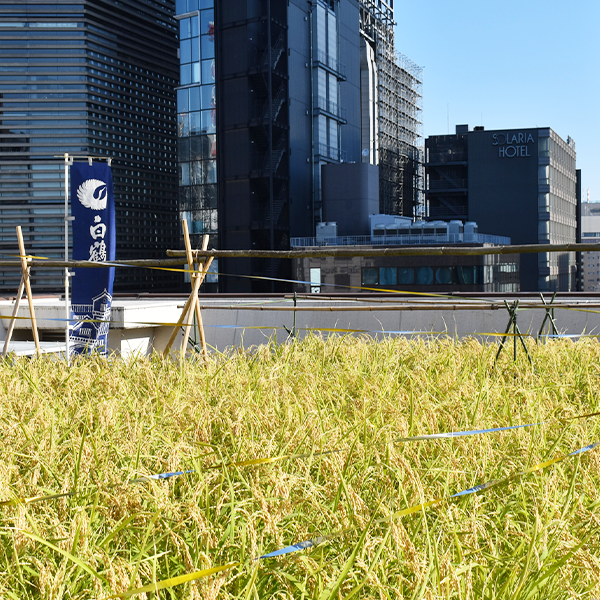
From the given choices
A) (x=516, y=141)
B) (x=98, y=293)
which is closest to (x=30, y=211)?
(x=516, y=141)

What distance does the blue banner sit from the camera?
911 cm

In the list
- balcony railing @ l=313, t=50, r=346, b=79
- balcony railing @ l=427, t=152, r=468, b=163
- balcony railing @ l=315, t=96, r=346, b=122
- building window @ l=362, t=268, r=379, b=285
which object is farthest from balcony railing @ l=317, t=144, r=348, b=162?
building window @ l=362, t=268, r=379, b=285

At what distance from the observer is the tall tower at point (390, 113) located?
216 feet

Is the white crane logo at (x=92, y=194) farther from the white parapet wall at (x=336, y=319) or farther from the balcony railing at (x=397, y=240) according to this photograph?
the balcony railing at (x=397, y=240)

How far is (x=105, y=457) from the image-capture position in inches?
126

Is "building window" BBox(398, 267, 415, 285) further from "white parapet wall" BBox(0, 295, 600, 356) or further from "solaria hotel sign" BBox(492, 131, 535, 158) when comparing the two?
"solaria hotel sign" BBox(492, 131, 535, 158)

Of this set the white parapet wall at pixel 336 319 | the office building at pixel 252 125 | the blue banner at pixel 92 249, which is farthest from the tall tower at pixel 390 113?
the blue banner at pixel 92 249

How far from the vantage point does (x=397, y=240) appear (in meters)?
48.7

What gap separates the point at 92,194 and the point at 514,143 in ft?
214

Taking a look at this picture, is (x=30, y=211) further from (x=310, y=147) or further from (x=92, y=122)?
(x=310, y=147)

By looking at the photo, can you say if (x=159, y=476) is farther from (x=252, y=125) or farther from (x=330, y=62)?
(x=330, y=62)

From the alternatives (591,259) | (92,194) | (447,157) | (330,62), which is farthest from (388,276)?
(591,259)

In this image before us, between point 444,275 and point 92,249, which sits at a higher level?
point 92,249

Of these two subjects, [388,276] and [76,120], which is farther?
[76,120]
